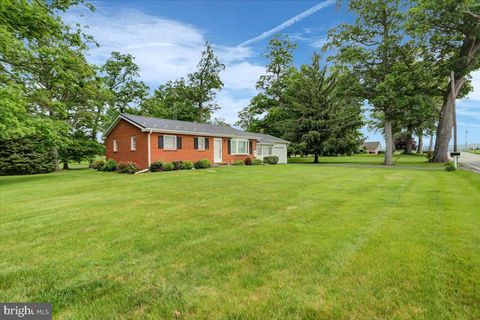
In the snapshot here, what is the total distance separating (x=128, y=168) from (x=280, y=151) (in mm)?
18426

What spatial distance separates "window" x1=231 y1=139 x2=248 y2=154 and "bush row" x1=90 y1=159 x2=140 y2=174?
33.1ft

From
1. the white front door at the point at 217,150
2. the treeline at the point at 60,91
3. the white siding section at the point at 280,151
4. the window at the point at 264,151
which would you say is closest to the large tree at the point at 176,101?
the treeline at the point at 60,91

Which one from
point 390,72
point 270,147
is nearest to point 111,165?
point 270,147

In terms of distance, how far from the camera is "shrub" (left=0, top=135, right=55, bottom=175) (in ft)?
65.0

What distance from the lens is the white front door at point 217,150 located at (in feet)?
75.1

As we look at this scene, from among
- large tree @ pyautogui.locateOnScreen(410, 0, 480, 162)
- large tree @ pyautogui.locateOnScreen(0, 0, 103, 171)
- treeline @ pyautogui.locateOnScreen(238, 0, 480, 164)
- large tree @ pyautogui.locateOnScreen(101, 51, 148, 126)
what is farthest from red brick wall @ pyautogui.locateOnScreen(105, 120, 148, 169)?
large tree @ pyautogui.locateOnScreen(410, 0, 480, 162)

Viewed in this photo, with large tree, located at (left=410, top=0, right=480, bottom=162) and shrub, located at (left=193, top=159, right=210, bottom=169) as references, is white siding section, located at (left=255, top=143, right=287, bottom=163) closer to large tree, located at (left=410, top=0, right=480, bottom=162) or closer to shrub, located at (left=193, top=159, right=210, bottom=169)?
shrub, located at (left=193, top=159, right=210, bottom=169)

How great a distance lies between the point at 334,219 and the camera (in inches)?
200

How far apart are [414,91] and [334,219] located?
24.2 metres

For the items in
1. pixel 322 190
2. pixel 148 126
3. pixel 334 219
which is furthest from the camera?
pixel 148 126

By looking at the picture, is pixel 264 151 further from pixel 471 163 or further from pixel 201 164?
pixel 471 163

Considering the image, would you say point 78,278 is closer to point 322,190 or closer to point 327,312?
point 327,312

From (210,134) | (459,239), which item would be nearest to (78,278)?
(459,239)

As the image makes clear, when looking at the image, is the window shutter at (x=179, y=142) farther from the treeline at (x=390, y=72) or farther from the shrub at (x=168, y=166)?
the treeline at (x=390, y=72)
